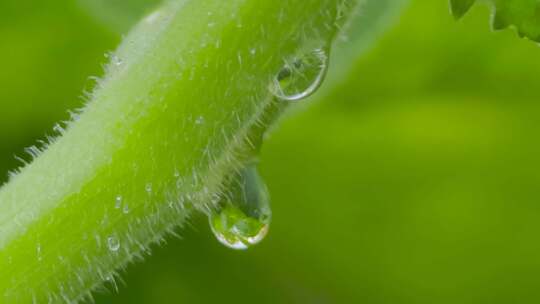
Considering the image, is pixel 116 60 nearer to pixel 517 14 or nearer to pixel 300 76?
pixel 300 76

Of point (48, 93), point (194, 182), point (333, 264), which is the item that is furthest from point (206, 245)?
point (194, 182)

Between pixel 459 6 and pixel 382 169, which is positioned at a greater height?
pixel 459 6

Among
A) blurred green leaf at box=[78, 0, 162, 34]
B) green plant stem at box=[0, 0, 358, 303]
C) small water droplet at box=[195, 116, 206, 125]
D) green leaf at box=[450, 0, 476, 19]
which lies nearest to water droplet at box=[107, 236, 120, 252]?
green plant stem at box=[0, 0, 358, 303]

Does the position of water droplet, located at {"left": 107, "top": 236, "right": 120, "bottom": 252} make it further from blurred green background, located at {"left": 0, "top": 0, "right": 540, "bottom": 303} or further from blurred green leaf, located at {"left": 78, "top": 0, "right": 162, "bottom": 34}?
blurred green background, located at {"left": 0, "top": 0, "right": 540, "bottom": 303}

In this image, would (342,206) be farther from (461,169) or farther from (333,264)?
(461,169)

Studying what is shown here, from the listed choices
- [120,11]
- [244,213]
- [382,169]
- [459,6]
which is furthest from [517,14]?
[382,169]

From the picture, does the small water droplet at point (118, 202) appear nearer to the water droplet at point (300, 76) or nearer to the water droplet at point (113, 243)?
→ the water droplet at point (113, 243)
